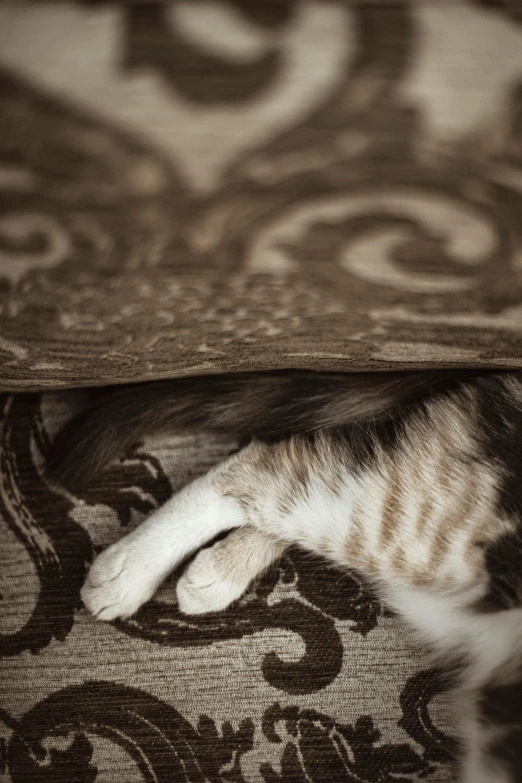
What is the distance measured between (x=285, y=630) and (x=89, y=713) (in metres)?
0.32

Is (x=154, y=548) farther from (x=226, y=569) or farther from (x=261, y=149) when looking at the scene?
(x=261, y=149)

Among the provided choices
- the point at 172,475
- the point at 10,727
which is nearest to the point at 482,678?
the point at 172,475

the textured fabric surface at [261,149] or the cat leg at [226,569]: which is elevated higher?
the textured fabric surface at [261,149]

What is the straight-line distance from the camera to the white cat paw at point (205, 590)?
89 centimetres

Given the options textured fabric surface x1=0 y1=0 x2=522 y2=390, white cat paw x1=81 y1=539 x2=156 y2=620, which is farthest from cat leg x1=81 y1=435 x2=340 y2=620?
textured fabric surface x1=0 y1=0 x2=522 y2=390

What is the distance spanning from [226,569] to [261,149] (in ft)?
2.06

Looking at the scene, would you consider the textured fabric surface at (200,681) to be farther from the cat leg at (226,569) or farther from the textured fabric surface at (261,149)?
the textured fabric surface at (261,149)

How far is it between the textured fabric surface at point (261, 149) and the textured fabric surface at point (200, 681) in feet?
1.67

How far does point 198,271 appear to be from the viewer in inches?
23.8

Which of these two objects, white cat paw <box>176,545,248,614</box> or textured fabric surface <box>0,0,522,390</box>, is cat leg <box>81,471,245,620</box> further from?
textured fabric surface <box>0,0,522,390</box>

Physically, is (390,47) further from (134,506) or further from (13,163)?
(134,506)

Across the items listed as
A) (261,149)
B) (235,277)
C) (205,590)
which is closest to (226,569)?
(205,590)

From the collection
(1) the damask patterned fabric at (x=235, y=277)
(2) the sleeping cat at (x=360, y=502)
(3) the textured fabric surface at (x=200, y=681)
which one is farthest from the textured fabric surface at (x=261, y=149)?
(3) the textured fabric surface at (x=200, y=681)

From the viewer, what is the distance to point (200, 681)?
2.93 feet
